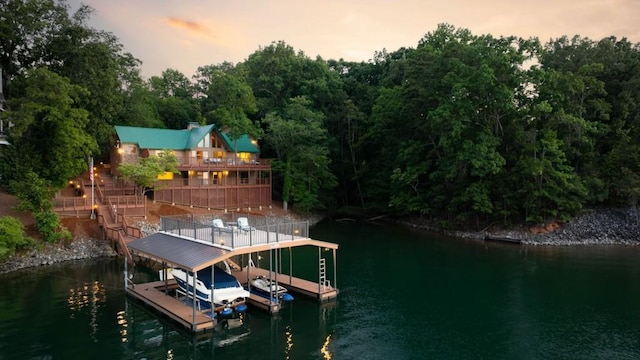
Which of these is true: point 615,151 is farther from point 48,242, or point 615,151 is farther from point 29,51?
point 29,51

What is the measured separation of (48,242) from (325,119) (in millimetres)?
35759

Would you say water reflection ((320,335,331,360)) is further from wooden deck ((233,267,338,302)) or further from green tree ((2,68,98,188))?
green tree ((2,68,98,188))

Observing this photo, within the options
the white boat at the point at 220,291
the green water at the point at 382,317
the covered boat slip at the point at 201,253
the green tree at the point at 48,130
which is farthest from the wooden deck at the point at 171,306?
the green tree at the point at 48,130

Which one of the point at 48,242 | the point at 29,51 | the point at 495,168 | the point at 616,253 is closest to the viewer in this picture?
the point at 48,242

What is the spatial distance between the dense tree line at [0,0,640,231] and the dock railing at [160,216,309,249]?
16.9 m

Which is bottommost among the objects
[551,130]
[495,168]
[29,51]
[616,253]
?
[616,253]

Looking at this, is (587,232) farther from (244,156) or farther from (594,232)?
(244,156)

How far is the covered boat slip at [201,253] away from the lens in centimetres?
1789

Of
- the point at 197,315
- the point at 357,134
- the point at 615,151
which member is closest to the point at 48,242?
the point at 197,315

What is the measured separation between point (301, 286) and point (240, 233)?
4.79m

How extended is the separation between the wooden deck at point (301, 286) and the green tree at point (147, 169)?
19.1 metres

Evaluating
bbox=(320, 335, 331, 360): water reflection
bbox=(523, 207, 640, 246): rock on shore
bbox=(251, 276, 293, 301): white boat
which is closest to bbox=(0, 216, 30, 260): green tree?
bbox=(251, 276, 293, 301): white boat

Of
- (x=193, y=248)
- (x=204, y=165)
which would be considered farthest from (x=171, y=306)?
(x=204, y=165)

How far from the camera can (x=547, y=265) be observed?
97.1ft
